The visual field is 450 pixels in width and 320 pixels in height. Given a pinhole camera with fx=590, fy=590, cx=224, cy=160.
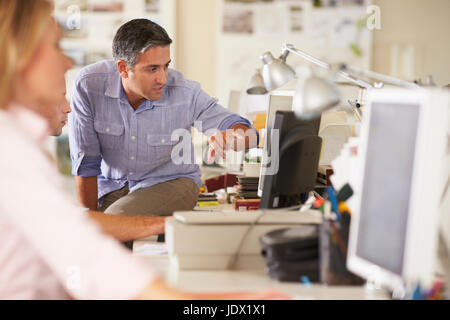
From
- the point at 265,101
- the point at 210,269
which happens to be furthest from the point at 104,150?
the point at 210,269

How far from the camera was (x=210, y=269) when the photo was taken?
4.77 feet

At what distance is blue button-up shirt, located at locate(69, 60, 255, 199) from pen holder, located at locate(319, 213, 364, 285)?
1.34 metres

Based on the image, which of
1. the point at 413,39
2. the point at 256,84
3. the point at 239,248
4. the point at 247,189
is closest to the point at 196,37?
the point at 413,39

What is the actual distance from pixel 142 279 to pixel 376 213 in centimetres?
46

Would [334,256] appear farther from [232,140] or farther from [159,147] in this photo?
[159,147]

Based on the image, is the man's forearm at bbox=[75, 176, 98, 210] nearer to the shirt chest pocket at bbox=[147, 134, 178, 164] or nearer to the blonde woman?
the shirt chest pocket at bbox=[147, 134, 178, 164]

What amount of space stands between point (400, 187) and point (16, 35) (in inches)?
27.9

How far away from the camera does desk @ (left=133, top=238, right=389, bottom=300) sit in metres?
1.27

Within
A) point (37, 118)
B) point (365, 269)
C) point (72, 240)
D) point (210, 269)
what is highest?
point (37, 118)

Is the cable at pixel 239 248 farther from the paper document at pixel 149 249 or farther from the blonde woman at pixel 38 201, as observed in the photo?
the blonde woman at pixel 38 201

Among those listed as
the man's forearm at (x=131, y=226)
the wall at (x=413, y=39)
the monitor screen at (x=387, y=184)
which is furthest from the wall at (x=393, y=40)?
the monitor screen at (x=387, y=184)

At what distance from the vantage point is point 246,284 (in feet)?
4.46

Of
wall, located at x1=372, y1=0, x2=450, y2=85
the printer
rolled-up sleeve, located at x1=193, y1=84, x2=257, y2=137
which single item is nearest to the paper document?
the printer

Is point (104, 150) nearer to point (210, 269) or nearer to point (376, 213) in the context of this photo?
point (210, 269)
